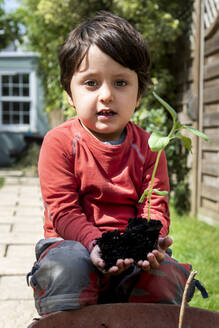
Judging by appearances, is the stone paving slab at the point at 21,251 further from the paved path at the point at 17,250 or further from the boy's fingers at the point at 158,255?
the boy's fingers at the point at 158,255

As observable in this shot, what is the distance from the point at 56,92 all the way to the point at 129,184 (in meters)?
4.60

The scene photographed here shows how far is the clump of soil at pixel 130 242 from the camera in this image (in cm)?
112

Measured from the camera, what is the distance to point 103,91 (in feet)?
4.66

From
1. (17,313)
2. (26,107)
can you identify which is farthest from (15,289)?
(26,107)

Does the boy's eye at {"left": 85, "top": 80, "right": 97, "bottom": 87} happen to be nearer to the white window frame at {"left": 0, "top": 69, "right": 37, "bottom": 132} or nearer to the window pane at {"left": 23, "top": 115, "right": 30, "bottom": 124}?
the white window frame at {"left": 0, "top": 69, "right": 37, "bottom": 132}

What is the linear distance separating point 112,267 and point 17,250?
76.5 inches

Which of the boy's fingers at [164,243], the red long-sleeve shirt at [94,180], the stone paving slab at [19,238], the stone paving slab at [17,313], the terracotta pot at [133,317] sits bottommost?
the stone paving slab at [19,238]

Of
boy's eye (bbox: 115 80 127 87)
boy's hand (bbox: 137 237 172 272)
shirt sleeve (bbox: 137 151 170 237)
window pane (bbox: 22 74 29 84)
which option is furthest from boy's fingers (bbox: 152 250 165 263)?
window pane (bbox: 22 74 29 84)

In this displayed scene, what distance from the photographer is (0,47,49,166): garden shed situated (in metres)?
12.7

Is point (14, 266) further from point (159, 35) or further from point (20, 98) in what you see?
point (20, 98)

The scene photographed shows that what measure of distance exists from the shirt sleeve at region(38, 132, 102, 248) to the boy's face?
0.16m

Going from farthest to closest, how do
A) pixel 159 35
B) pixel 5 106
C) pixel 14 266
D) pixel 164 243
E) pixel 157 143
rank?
pixel 5 106, pixel 159 35, pixel 14 266, pixel 164 243, pixel 157 143

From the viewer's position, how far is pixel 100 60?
1.47 meters

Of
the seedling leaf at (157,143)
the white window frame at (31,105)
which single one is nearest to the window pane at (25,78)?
the white window frame at (31,105)
